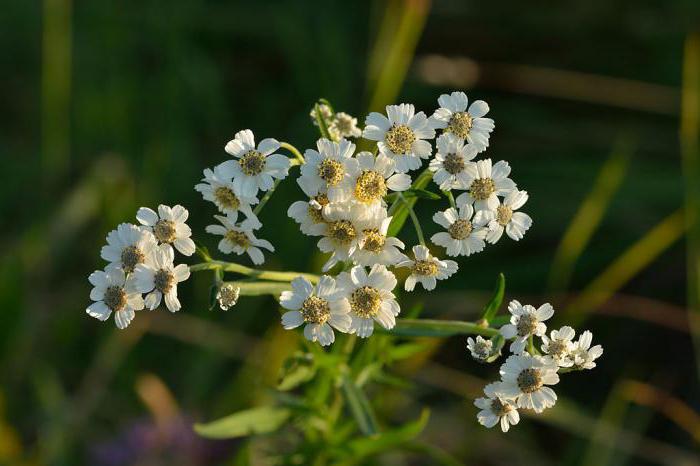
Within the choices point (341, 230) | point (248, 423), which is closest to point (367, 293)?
point (341, 230)

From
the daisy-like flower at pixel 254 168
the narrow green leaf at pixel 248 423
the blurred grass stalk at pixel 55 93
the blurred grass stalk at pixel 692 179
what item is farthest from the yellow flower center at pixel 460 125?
the blurred grass stalk at pixel 55 93

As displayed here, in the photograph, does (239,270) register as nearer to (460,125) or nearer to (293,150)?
(293,150)

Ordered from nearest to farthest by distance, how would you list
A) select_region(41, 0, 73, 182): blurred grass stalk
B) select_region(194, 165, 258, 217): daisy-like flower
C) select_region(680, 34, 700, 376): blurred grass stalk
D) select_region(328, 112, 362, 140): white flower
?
select_region(194, 165, 258, 217): daisy-like flower
select_region(328, 112, 362, 140): white flower
select_region(680, 34, 700, 376): blurred grass stalk
select_region(41, 0, 73, 182): blurred grass stalk

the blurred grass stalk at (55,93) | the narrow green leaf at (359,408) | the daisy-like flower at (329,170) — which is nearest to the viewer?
the daisy-like flower at (329,170)

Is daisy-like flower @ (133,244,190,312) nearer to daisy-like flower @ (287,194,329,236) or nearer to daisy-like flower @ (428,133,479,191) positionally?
daisy-like flower @ (287,194,329,236)

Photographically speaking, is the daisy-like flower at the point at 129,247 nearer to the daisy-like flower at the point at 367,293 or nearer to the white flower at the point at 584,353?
the daisy-like flower at the point at 367,293

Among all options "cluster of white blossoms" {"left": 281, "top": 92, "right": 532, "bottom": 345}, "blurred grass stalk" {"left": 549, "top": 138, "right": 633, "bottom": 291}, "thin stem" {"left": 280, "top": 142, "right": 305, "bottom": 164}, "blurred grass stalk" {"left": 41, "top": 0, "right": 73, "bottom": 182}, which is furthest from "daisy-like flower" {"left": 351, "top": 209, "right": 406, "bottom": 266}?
"blurred grass stalk" {"left": 41, "top": 0, "right": 73, "bottom": 182}
